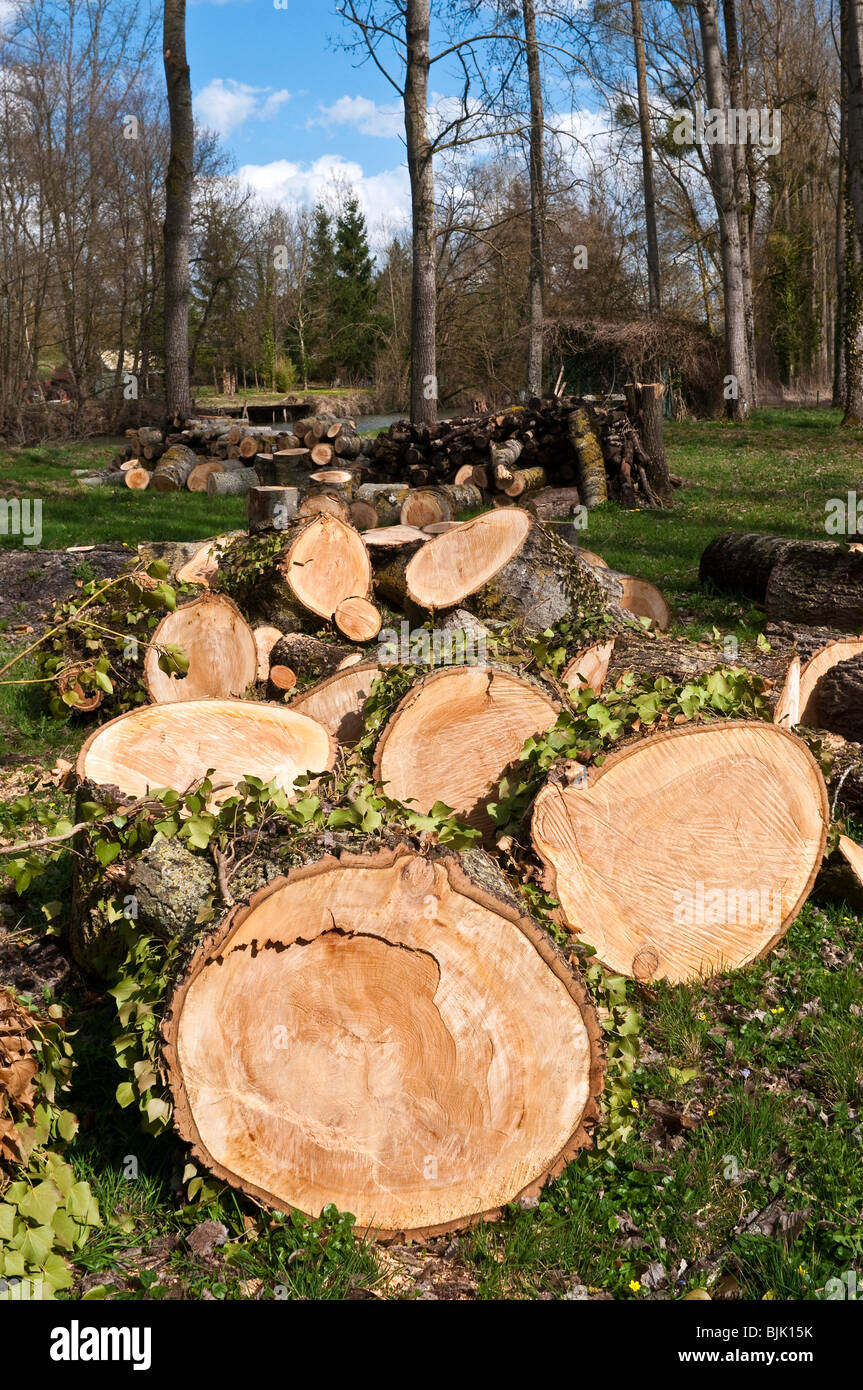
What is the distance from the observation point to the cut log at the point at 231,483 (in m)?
14.2

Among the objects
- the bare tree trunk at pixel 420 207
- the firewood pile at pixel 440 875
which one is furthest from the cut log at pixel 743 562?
the bare tree trunk at pixel 420 207

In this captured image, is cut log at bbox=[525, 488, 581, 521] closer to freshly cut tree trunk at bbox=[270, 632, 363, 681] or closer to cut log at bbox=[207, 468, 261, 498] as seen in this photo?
cut log at bbox=[207, 468, 261, 498]

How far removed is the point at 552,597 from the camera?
5.53 metres

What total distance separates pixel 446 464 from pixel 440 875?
11.6 m

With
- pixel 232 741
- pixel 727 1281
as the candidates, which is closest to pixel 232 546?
pixel 232 741

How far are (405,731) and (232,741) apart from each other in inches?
26.7

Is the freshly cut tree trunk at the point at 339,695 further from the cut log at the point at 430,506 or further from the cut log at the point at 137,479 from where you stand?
the cut log at the point at 137,479

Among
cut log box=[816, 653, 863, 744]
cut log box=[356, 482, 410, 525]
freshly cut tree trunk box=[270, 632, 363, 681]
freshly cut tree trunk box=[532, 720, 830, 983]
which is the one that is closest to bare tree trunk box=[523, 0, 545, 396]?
cut log box=[356, 482, 410, 525]

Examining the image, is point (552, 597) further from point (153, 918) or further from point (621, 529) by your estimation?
point (621, 529)

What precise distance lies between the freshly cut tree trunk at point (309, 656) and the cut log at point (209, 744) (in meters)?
1.62

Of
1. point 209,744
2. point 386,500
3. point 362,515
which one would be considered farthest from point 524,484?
point 209,744

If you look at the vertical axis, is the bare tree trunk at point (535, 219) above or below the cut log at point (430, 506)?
above

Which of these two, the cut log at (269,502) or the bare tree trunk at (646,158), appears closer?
the cut log at (269,502)

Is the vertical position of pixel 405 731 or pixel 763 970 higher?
pixel 405 731
